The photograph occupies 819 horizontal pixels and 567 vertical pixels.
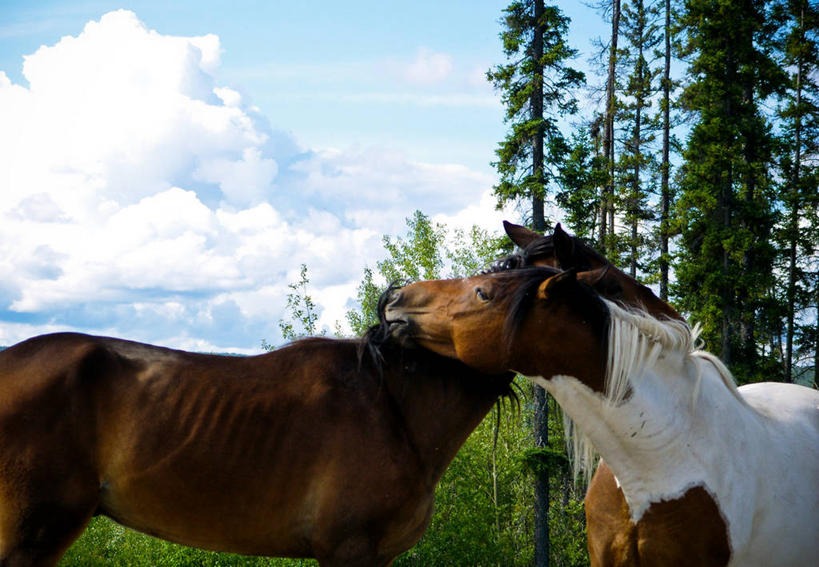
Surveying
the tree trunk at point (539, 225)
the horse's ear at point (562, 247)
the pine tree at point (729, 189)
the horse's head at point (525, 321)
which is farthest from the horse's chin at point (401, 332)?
the pine tree at point (729, 189)

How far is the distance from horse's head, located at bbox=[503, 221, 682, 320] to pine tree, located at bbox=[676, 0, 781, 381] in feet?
61.7

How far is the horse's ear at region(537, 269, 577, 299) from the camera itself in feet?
9.66

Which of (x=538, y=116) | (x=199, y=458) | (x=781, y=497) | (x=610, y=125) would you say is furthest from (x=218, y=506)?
(x=610, y=125)

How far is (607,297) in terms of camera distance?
347 centimetres

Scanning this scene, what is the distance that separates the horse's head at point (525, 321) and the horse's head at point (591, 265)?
150 mm

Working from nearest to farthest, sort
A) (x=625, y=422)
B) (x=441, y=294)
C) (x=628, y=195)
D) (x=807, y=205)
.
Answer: (x=625, y=422) < (x=441, y=294) < (x=807, y=205) < (x=628, y=195)

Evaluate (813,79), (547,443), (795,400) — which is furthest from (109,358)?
(813,79)

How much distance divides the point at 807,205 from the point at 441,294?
24.6 metres

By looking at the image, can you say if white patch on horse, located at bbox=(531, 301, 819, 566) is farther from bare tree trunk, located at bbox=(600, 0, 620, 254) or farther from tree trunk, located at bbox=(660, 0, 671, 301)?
bare tree trunk, located at bbox=(600, 0, 620, 254)

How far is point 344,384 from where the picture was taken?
12.0 feet

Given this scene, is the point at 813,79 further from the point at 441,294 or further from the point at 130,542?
the point at 130,542

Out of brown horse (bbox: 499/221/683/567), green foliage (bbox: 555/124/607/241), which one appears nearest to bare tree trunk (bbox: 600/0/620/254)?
green foliage (bbox: 555/124/607/241)

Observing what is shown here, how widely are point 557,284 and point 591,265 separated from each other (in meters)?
1.08

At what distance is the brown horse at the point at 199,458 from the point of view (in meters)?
3.39
